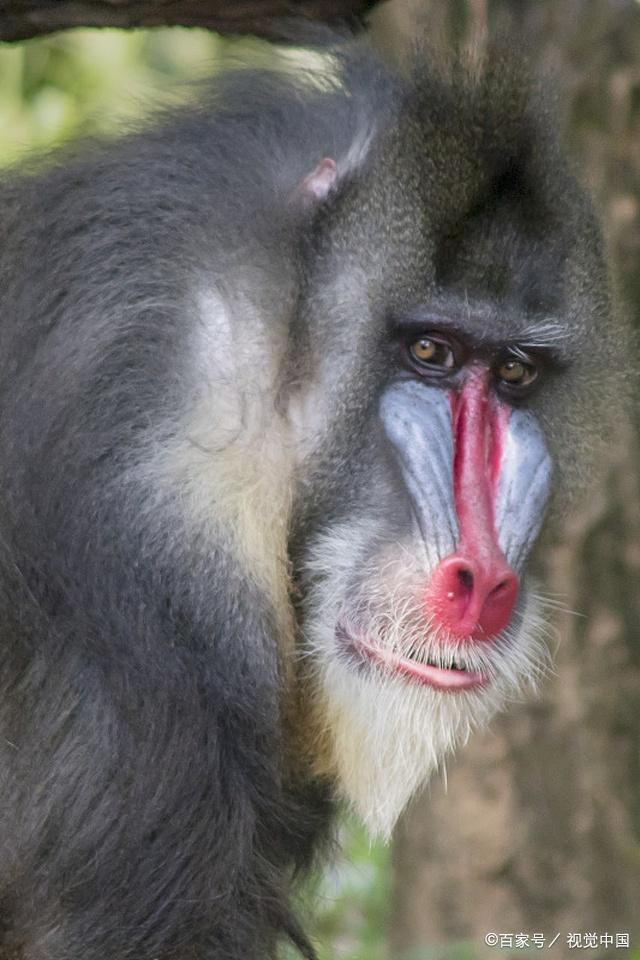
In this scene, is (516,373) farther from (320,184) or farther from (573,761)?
Answer: (573,761)

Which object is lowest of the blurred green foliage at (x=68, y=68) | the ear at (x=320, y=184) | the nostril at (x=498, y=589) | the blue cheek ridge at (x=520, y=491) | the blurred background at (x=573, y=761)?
the blurred background at (x=573, y=761)

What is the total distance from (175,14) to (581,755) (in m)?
3.38

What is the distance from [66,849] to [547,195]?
6.59ft

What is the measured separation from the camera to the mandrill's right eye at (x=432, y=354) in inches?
156

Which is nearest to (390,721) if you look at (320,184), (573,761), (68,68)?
(320,184)

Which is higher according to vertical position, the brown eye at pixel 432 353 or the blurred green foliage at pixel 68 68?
the blurred green foliage at pixel 68 68

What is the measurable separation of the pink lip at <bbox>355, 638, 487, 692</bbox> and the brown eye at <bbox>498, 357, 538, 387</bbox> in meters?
0.78

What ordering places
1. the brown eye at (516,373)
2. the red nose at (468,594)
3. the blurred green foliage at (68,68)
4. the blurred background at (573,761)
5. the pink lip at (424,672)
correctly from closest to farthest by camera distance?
the red nose at (468,594), the pink lip at (424,672), the brown eye at (516,373), the blurred background at (573,761), the blurred green foliage at (68,68)

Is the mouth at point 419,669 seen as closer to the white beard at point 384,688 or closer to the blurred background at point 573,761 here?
the white beard at point 384,688

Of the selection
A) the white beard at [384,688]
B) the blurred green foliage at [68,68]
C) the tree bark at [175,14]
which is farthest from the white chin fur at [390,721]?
the blurred green foliage at [68,68]

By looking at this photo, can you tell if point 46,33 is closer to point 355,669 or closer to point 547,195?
point 547,195

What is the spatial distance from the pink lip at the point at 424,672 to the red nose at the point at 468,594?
0.39 ft

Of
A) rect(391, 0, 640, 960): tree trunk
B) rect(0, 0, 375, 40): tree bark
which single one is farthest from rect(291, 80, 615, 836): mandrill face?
rect(391, 0, 640, 960): tree trunk

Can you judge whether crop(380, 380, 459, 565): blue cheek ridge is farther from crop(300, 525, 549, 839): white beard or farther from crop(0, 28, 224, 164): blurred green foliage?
crop(0, 28, 224, 164): blurred green foliage
